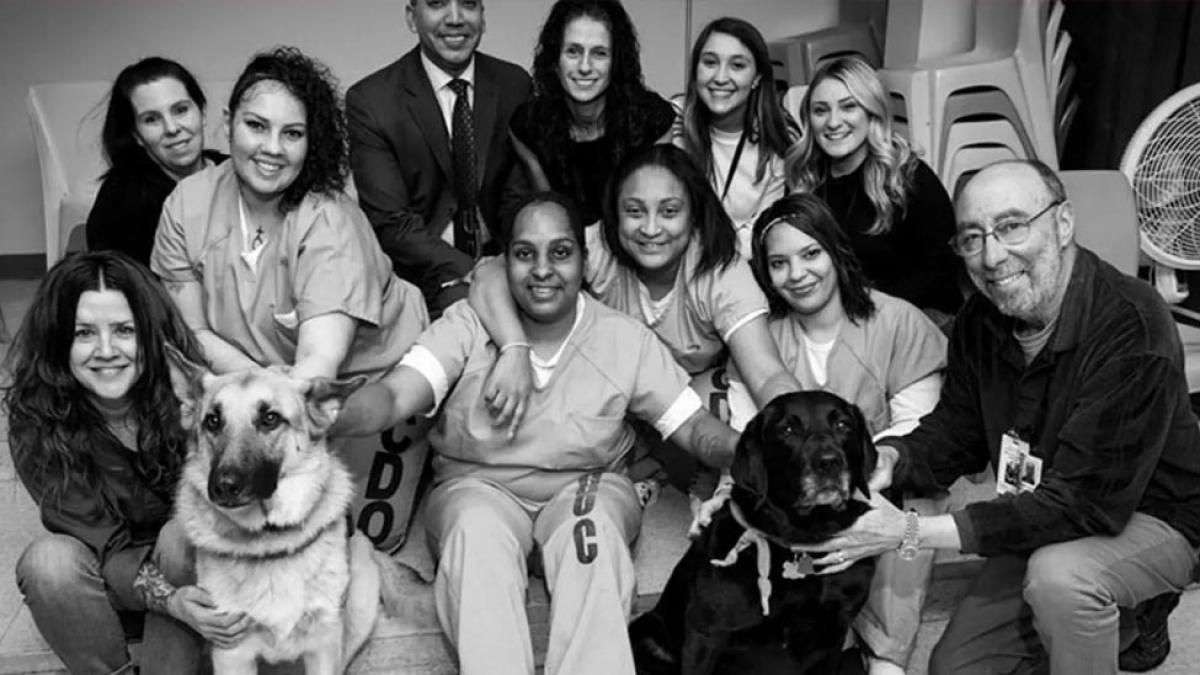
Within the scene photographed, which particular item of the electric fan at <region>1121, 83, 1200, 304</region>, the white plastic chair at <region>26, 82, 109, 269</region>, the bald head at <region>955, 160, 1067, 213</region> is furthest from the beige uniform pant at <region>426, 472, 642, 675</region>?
the white plastic chair at <region>26, 82, 109, 269</region>

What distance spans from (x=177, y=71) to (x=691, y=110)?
4.61 ft

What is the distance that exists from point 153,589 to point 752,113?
189 cm

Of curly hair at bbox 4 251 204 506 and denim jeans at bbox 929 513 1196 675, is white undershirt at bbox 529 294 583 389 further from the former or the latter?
denim jeans at bbox 929 513 1196 675

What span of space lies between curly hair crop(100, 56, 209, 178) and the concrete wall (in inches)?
70.7

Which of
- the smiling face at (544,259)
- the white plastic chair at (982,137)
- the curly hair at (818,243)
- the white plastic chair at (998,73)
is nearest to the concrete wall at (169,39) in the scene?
the white plastic chair at (998,73)

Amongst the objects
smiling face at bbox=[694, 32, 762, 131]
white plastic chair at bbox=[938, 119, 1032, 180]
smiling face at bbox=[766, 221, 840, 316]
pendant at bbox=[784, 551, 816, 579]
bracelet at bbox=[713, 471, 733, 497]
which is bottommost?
pendant at bbox=[784, 551, 816, 579]

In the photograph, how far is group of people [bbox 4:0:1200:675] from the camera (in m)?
2.30

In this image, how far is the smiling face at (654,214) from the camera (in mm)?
2740

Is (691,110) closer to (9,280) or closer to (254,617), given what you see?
(254,617)

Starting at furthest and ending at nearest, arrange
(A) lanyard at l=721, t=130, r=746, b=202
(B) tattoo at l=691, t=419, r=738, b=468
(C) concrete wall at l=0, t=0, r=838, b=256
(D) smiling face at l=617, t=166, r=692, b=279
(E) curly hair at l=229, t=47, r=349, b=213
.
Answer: (C) concrete wall at l=0, t=0, r=838, b=256
(A) lanyard at l=721, t=130, r=746, b=202
(D) smiling face at l=617, t=166, r=692, b=279
(E) curly hair at l=229, t=47, r=349, b=213
(B) tattoo at l=691, t=419, r=738, b=468

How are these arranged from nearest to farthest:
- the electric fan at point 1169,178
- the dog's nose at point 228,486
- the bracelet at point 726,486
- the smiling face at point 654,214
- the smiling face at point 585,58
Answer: the dog's nose at point 228,486 → the bracelet at point 726,486 → the smiling face at point 654,214 → the smiling face at point 585,58 → the electric fan at point 1169,178

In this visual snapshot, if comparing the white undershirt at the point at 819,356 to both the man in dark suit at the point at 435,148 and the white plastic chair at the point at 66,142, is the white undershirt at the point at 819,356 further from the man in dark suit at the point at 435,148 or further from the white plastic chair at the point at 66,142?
the white plastic chair at the point at 66,142

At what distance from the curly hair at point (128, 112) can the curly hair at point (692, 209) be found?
1.23 m

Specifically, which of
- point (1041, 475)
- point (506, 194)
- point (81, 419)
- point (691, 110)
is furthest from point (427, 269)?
point (1041, 475)
